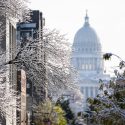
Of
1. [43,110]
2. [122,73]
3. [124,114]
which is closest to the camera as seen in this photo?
[124,114]

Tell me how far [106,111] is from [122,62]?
2158 millimetres

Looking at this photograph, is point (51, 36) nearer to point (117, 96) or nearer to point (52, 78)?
point (52, 78)

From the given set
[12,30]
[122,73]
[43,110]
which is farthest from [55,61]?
[43,110]

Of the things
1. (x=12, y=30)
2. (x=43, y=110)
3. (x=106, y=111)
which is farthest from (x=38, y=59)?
(x=43, y=110)

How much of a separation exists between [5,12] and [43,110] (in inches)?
2168

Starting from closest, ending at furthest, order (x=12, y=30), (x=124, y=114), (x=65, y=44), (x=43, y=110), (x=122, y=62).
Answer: (x=124, y=114), (x=122, y=62), (x=65, y=44), (x=12, y=30), (x=43, y=110)

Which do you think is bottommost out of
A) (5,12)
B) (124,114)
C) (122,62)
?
(124,114)

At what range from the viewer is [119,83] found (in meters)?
21.6

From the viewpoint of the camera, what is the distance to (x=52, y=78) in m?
23.9

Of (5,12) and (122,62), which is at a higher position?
(5,12)

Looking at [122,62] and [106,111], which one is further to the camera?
[122,62]

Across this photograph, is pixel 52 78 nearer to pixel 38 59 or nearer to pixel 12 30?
pixel 38 59

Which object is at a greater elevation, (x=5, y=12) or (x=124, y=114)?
(x=5, y=12)

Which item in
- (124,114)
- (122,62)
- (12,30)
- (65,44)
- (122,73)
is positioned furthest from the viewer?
(12,30)
